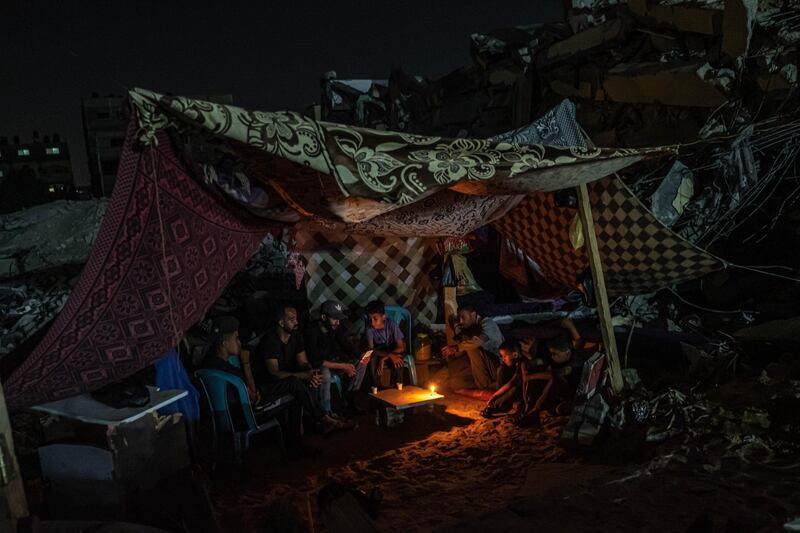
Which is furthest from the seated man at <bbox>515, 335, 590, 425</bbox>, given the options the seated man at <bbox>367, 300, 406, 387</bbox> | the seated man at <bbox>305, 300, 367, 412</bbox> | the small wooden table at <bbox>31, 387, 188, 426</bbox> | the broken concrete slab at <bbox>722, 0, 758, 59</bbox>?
the broken concrete slab at <bbox>722, 0, 758, 59</bbox>

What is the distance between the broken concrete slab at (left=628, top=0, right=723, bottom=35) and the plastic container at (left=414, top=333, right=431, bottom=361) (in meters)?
7.64

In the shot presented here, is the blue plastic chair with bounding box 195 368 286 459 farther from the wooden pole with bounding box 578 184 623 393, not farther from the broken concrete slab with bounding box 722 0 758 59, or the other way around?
the broken concrete slab with bounding box 722 0 758 59

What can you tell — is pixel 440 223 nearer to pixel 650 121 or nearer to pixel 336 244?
pixel 336 244

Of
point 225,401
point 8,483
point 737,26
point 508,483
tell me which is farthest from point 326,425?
point 737,26

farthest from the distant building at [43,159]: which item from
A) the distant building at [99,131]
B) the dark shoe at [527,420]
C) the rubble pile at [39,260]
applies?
the dark shoe at [527,420]

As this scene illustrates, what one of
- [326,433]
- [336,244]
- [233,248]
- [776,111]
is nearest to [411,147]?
[233,248]

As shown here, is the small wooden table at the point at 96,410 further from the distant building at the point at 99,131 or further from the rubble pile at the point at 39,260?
the distant building at the point at 99,131

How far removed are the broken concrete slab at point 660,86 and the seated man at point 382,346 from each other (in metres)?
7.32

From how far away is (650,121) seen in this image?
37.0ft

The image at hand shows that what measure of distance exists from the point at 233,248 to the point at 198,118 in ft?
5.13

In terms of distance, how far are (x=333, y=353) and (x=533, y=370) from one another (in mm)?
2427

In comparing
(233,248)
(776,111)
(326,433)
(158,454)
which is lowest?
(326,433)

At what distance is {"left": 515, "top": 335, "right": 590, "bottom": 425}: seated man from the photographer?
246 inches

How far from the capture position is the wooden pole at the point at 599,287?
5504mm
